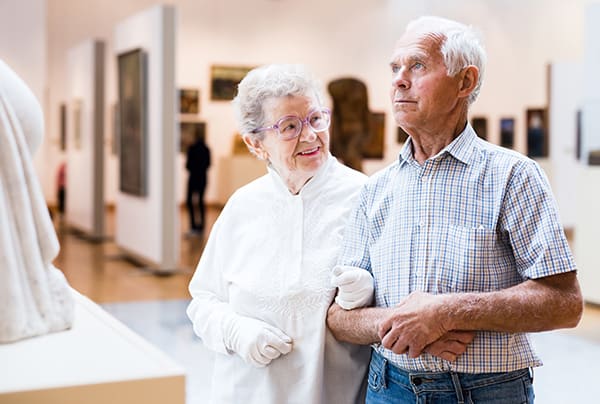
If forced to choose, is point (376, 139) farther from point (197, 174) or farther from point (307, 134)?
point (307, 134)

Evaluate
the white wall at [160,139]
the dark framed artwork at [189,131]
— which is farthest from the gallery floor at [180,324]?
the dark framed artwork at [189,131]

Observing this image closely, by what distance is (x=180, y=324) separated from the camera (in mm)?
9430

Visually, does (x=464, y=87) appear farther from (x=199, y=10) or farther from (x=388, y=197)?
(x=199, y=10)

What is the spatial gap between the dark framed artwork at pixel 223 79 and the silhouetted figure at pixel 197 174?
674 centimetres

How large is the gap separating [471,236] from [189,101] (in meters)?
22.9

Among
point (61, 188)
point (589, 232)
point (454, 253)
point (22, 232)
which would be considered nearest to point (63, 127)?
point (61, 188)

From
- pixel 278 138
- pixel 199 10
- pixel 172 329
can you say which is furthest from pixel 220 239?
pixel 199 10

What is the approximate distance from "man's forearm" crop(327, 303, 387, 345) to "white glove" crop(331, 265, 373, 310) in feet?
0.10

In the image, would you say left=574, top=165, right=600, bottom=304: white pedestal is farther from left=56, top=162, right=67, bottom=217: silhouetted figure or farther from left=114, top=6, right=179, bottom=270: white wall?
left=56, top=162, right=67, bottom=217: silhouetted figure

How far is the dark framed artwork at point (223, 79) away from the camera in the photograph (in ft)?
82.0

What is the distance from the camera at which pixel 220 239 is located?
3.25m

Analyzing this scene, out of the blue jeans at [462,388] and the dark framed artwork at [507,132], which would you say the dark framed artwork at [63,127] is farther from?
the blue jeans at [462,388]

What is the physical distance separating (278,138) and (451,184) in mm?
693

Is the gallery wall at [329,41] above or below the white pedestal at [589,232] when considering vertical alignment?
above
